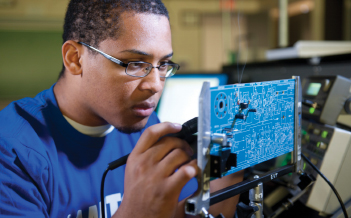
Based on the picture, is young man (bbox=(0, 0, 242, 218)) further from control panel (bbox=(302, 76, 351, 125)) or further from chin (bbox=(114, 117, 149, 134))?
control panel (bbox=(302, 76, 351, 125))

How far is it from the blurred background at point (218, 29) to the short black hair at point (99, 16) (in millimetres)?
886

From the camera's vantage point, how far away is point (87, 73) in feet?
2.76

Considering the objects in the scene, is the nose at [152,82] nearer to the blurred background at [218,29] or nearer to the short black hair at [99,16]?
the short black hair at [99,16]

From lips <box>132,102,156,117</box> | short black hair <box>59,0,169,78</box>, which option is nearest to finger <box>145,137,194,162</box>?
lips <box>132,102,156,117</box>

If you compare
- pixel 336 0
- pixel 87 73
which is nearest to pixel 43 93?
pixel 87 73

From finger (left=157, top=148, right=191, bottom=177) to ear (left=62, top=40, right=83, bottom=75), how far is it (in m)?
0.44

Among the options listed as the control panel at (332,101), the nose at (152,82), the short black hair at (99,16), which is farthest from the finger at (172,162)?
the control panel at (332,101)

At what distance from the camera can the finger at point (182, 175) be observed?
53 centimetres

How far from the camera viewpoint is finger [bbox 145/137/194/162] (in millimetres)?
574

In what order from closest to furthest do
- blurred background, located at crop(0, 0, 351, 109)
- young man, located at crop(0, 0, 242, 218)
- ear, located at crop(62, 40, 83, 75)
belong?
young man, located at crop(0, 0, 242, 218) < ear, located at crop(62, 40, 83, 75) < blurred background, located at crop(0, 0, 351, 109)

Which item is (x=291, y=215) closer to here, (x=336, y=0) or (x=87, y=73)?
(x=87, y=73)

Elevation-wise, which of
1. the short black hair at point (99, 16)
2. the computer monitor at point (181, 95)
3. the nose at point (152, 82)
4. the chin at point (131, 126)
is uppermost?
the short black hair at point (99, 16)

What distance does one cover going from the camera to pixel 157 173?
0.56m

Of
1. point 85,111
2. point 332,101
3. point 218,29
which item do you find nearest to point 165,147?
point 85,111
